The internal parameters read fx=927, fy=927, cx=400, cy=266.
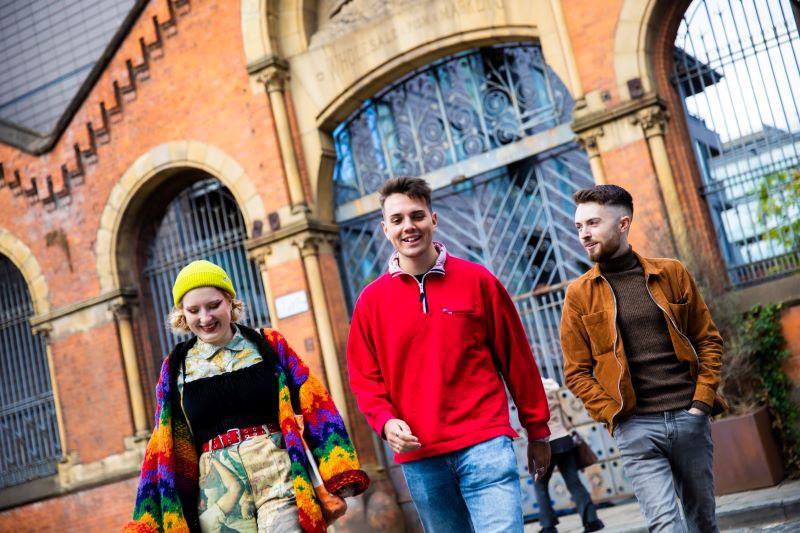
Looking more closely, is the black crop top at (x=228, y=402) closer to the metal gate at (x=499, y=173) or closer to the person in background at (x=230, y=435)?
the person in background at (x=230, y=435)

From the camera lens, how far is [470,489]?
3746mm

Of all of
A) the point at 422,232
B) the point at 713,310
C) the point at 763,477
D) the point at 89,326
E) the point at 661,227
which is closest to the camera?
the point at 422,232

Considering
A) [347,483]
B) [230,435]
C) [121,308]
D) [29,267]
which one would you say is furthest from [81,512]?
[347,483]

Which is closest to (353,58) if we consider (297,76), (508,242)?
(297,76)

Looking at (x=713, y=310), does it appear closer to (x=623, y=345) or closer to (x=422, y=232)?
(x=623, y=345)

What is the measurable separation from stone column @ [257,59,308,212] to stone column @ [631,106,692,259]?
4.60 meters

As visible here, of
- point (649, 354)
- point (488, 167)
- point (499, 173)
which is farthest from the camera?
point (499, 173)

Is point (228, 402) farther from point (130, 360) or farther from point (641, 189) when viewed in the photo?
point (130, 360)

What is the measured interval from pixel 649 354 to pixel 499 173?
25.5ft

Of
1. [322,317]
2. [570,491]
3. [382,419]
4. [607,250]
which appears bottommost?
[570,491]

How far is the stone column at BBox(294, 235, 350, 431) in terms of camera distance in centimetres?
1203

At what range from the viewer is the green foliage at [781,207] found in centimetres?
959

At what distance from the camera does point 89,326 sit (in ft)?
46.8

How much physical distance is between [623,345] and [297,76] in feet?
30.7
